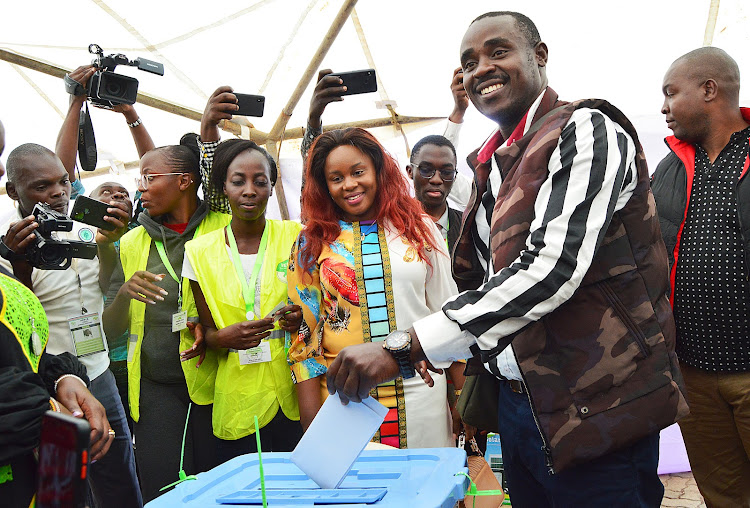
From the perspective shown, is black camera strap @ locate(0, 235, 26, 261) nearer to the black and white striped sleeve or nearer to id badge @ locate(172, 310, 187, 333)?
id badge @ locate(172, 310, 187, 333)

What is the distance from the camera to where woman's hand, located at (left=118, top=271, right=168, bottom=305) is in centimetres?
272

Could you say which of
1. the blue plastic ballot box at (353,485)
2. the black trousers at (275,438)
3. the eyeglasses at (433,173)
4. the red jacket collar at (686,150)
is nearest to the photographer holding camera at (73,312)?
the black trousers at (275,438)

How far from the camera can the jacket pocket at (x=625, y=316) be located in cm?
138

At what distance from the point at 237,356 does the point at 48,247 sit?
87 cm

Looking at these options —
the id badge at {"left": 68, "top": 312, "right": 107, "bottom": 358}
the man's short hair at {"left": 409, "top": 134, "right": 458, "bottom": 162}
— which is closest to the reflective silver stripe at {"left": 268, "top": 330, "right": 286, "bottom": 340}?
the id badge at {"left": 68, "top": 312, "right": 107, "bottom": 358}

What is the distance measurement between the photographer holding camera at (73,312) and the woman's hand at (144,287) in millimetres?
205

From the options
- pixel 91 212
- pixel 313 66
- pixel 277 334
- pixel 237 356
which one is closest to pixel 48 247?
pixel 91 212

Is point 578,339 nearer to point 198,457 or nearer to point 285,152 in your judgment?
point 198,457

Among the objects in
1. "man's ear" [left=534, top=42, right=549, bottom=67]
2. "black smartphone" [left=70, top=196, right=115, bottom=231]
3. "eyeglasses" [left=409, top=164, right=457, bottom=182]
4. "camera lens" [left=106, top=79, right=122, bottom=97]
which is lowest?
"black smartphone" [left=70, top=196, right=115, bottom=231]

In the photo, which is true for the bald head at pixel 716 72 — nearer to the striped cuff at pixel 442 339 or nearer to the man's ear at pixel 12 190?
the striped cuff at pixel 442 339

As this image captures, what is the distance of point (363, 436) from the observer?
1.24 m

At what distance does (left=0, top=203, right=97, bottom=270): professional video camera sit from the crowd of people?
0.06m

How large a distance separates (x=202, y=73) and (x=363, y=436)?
5.39m

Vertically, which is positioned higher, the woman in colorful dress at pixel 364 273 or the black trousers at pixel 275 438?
the woman in colorful dress at pixel 364 273
